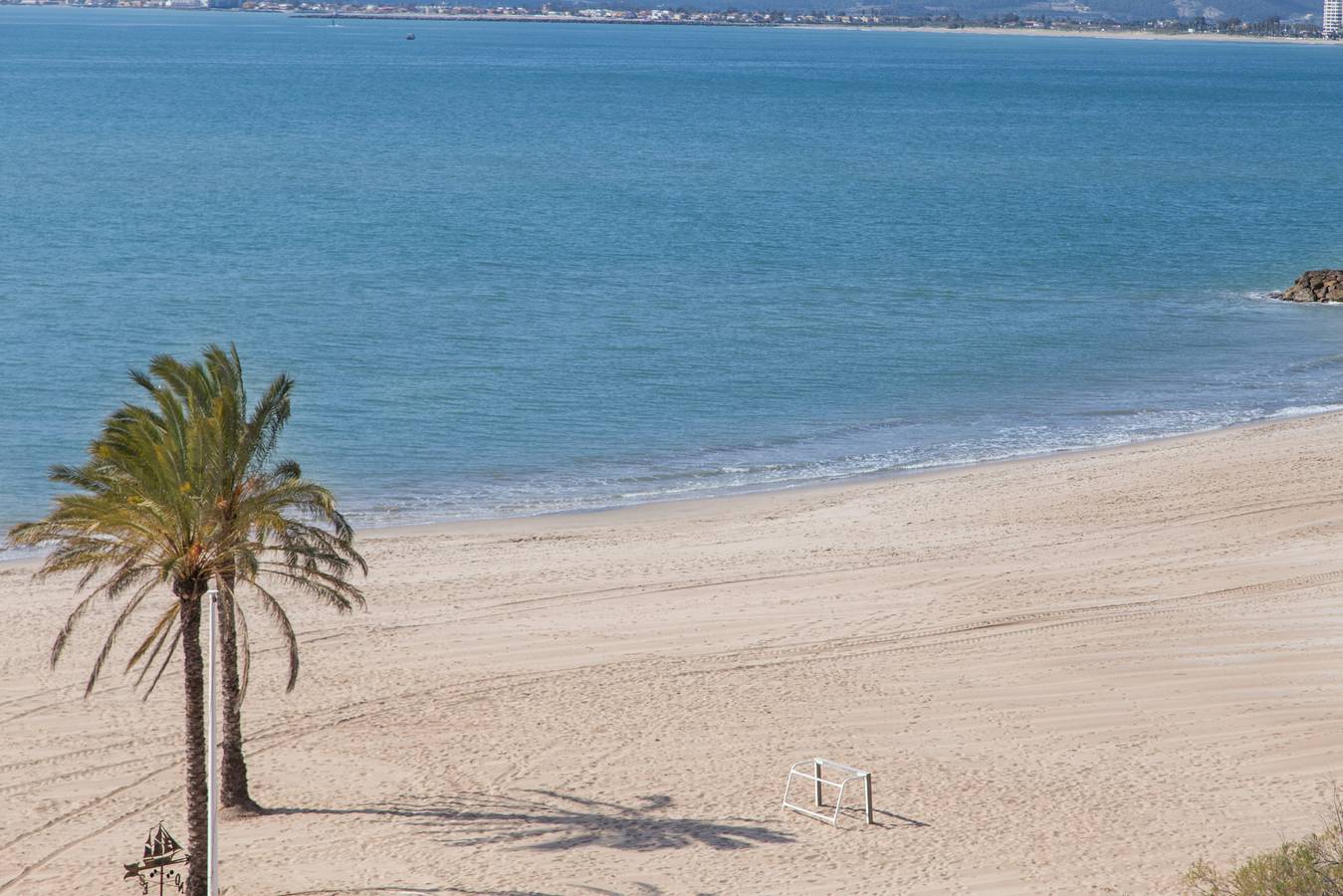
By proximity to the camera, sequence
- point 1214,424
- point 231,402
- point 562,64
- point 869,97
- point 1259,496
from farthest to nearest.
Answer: point 562,64 < point 869,97 < point 1214,424 < point 1259,496 < point 231,402

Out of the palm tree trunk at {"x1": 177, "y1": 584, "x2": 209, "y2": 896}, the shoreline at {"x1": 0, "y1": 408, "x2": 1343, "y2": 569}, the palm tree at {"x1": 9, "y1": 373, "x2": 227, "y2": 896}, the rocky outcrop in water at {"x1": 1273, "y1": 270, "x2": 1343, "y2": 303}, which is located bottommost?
the palm tree trunk at {"x1": 177, "y1": 584, "x2": 209, "y2": 896}

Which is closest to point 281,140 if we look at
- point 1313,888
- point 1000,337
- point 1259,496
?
point 1000,337

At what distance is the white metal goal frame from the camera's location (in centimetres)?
1708

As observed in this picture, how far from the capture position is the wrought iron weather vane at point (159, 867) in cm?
1526

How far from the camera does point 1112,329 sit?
4822cm

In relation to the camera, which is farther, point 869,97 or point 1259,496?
point 869,97

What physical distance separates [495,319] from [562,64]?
146411mm

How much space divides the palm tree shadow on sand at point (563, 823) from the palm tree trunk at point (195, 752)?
2424 mm

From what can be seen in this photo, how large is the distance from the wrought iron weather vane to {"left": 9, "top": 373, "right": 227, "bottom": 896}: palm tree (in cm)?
56

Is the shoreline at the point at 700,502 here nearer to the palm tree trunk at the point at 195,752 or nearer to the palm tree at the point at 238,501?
the palm tree at the point at 238,501

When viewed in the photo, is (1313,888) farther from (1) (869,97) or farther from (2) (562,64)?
(2) (562,64)

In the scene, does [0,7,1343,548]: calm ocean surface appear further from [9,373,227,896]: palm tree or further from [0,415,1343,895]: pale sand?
[9,373,227,896]: palm tree

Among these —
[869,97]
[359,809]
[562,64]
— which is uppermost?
[562,64]

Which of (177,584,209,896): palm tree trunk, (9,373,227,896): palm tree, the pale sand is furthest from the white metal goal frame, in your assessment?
(9,373,227,896): palm tree
